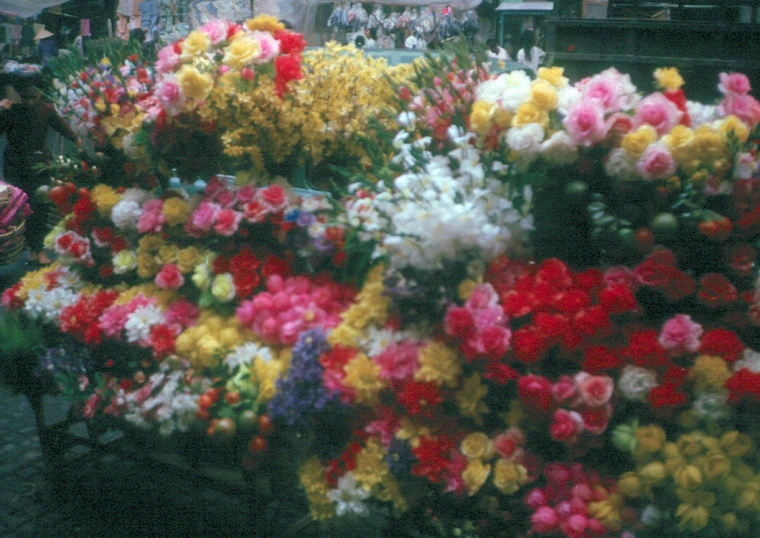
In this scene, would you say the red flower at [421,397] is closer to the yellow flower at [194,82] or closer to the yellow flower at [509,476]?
the yellow flower at [509,476]

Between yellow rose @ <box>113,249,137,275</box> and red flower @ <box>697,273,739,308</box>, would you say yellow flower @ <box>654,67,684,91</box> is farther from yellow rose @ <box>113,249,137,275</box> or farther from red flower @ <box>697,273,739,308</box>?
yellow rose @ <box>113,249,137,275</box>

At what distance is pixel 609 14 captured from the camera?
7.29m

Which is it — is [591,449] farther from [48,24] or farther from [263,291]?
[48,24]

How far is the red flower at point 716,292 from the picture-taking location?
2.04 meters

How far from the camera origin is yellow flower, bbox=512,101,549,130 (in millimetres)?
2178

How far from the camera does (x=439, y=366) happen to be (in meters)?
2.19

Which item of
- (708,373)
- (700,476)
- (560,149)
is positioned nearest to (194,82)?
(560,149)

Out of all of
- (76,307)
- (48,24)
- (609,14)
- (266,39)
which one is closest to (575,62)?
(609,14)

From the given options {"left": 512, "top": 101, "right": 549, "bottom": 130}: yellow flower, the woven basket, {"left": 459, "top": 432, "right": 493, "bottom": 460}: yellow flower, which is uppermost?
{"left": 512, "top": 101, "right": 549, "bottom": 130}: yellow flower

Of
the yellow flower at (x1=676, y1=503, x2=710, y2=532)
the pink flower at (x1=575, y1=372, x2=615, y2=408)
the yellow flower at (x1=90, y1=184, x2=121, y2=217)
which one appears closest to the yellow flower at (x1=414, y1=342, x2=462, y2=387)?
the pink flower at (x1=575, y1=372, x2=615, y2=408)

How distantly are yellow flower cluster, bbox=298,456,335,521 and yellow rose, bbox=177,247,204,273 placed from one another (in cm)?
93

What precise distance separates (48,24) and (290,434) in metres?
15.9

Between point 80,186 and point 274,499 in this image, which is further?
point 80,186

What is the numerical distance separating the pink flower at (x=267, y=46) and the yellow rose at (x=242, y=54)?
2 cm
